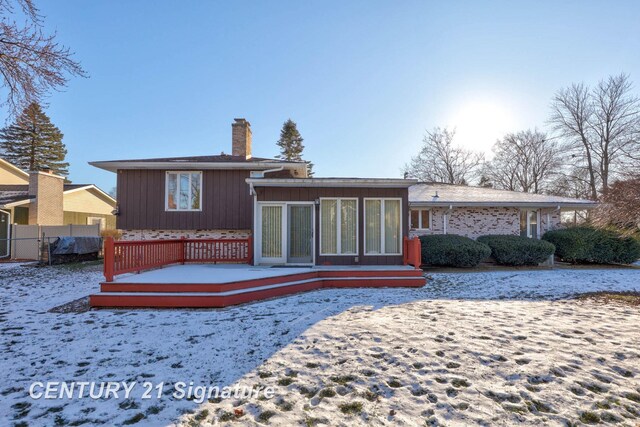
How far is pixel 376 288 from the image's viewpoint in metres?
7.73

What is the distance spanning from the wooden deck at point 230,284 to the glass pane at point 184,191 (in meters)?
4.46

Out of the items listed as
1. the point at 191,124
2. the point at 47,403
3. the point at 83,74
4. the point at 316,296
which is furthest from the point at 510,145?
the point at 47,403

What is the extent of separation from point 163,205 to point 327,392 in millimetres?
10552

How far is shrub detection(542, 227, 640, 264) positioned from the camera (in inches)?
475

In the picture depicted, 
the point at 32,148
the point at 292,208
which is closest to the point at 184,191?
the point at 292,208

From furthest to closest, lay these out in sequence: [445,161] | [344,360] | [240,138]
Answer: [445,161]
[240,138]
[344,360]

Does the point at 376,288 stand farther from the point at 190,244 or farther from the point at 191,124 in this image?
the point at 191,124

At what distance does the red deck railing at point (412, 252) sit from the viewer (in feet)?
26.7

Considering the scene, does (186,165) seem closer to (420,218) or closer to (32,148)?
(420,218)

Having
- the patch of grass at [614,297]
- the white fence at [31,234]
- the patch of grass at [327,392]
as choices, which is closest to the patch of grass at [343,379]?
the patch of grass at [327,392]

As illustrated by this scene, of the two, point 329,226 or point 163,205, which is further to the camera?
point 163,205

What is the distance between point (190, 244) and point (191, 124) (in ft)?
28.7

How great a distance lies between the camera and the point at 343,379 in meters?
2.98

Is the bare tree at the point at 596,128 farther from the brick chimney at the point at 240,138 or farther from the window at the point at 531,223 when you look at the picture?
the brick chimney at the point at 240,138
